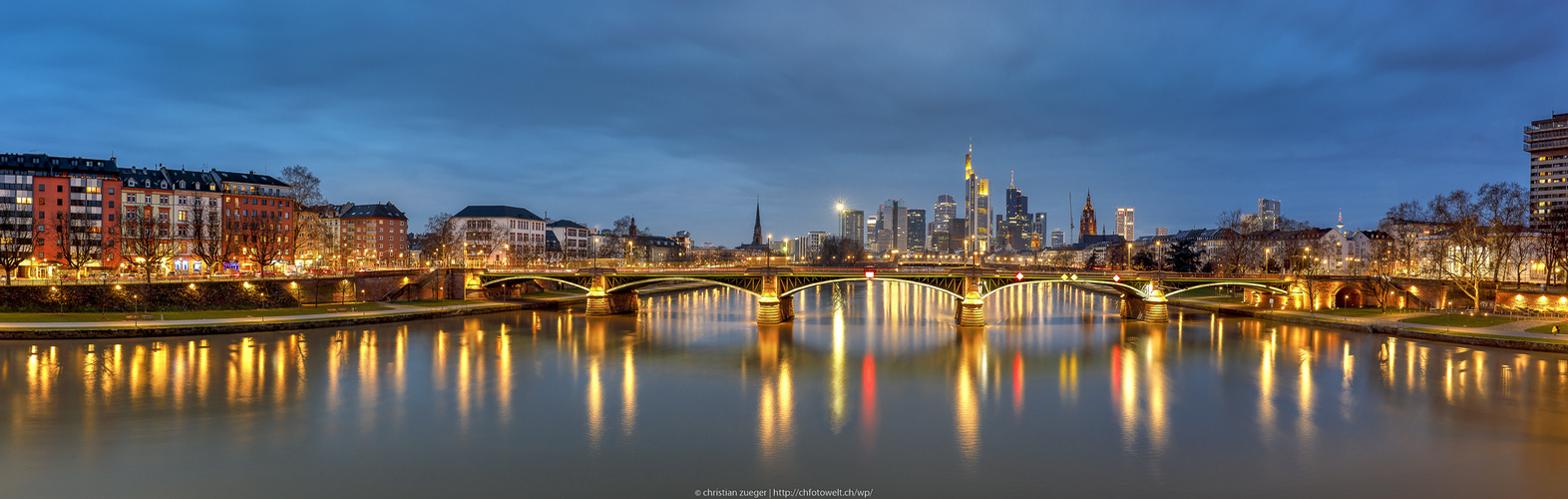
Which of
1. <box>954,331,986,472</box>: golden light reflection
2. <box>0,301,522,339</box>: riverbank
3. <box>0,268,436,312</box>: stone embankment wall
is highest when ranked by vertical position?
<box>0,268,436,312</box>: stone embankment wall

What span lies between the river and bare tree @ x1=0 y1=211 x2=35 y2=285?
2718 cm

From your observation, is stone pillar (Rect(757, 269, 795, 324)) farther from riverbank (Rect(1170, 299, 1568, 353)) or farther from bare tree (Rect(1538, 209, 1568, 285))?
bare tree (Rect(1538, 209, 1568, 285))

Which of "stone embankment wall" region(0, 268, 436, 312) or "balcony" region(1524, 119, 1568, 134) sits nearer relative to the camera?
"stone embankment wall" region(0, 268, 436, 312)

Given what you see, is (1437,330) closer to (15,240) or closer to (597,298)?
(597,298)

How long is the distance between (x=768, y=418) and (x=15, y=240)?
80.2 metres

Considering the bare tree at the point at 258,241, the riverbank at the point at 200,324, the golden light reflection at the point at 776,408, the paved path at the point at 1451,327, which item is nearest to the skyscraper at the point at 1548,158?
the paved path at the point at 1451,327

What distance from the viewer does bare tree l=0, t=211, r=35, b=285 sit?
61500mm

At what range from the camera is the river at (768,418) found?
21.0 m

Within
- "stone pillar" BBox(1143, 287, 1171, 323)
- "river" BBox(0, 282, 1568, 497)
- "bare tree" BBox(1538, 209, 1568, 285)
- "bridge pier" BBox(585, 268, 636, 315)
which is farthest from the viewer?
"bridge pier" BBox(585, 268, 636, 315)

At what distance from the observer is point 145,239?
65812 mm

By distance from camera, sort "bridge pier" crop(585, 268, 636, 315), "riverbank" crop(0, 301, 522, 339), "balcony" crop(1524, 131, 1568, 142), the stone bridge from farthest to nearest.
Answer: "balcony" crop(1524, 131, 1568, 142)
"bridge pier" crop(585, 268, 636, 315)
the stone bridge
"riverbank" crop(0, 301, 522, 339)

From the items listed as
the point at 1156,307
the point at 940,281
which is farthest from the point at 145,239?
the point at 1156,307

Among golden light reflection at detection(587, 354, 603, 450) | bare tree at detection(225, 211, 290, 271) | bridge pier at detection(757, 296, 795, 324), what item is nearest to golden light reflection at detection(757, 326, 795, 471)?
golden light reflection at detection(587, 354, 603, 450)

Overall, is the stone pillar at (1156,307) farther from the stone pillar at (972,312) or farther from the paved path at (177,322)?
the paved path at (177,322)
